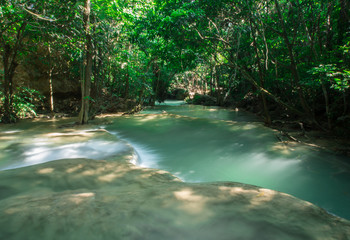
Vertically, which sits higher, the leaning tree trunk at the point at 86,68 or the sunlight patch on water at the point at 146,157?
the leaning tree trunk at the point at 86,68

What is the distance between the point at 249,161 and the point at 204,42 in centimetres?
521

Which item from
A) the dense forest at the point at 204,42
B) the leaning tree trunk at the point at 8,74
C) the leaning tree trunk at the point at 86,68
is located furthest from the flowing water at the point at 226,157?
the leaning tree trunk at the point at 8,74

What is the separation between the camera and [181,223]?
1.64 meters

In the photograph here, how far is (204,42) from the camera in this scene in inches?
322

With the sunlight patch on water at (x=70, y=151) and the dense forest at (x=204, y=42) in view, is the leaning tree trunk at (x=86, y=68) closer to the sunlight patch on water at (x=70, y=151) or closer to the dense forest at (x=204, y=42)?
the dense forest at (x=204, y=42)

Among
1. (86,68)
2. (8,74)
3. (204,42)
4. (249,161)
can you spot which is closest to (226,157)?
(249,161)

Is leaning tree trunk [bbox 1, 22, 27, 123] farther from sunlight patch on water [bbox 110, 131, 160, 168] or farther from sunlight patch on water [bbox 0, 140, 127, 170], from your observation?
sunlight patch on water [bbox 110, 131, 160, 168]

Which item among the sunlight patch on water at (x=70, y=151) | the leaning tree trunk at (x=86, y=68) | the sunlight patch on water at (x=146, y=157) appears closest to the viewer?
the sunlight patch on water at (x=70, y=151)

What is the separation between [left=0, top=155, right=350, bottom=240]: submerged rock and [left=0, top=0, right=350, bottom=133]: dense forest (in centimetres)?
355

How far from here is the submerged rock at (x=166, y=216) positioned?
1494 mm

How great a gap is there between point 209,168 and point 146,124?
5.46m

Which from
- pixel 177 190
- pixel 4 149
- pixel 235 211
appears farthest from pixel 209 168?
pixel 4 149

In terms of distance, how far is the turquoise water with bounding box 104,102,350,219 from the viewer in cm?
374

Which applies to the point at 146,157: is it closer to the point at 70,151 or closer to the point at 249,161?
the point at 70,151
